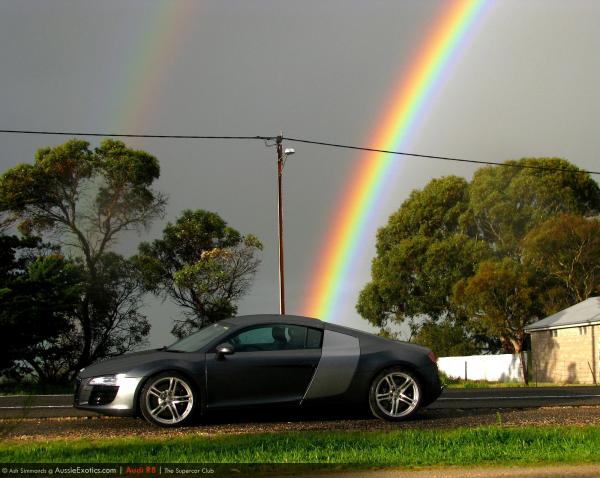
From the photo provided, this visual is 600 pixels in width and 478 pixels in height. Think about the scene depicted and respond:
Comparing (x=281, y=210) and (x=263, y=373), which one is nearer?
(x=263, y=373)

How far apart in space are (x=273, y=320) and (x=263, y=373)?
76cm

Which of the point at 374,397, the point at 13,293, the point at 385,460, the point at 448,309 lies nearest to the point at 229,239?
the point at 13,293

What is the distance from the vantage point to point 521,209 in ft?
177

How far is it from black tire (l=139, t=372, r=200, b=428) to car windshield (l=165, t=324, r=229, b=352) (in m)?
0.54

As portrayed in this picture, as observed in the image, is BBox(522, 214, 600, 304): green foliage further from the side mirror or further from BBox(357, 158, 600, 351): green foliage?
the side mirror

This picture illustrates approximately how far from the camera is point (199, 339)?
10648 mm

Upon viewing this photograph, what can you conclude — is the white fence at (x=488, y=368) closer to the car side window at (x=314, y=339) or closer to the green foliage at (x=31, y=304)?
the green foliage at (x=31, y=304)

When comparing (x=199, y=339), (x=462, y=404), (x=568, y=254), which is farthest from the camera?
(x=568, y=254)

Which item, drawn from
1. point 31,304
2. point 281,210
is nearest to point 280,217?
point 281,210

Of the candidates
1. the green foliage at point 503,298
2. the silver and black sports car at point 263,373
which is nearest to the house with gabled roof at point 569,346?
the green foliage at point 503,298

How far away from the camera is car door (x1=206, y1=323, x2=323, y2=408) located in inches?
392

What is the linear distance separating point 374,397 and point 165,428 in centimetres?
258

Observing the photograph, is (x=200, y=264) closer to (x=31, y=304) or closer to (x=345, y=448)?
(x=31, y=304)

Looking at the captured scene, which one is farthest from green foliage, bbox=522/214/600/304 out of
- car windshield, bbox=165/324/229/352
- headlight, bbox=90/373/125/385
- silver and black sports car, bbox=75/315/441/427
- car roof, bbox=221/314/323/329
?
headlight, bbox=90/373/125/385
